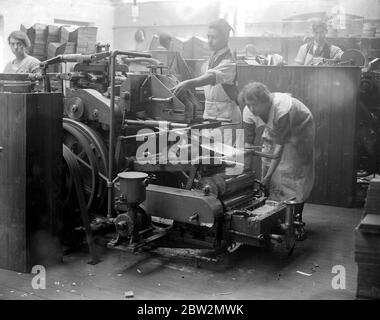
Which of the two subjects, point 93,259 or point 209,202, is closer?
point 209,202

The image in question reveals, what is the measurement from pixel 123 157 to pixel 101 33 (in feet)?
→ 28.0

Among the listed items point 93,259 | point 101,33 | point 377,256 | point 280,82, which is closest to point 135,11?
point 101,33

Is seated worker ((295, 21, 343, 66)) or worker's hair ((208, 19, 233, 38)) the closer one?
worker's hair ((208, 19, 233, 38))

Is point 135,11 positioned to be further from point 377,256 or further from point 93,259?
point 377,256

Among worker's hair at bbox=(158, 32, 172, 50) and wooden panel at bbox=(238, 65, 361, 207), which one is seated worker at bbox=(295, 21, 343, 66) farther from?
worker's hair at bbox=(158, 32, 172, 50)

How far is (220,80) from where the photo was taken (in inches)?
160

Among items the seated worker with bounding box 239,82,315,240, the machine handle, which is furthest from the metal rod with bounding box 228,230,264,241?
the machine handle

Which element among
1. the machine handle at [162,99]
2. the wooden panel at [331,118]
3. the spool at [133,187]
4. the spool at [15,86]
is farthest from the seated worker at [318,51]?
the spool at [15,86]

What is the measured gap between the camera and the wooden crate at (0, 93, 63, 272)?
3.08 m

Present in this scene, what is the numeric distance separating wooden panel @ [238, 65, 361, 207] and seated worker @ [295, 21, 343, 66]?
2.80 ft

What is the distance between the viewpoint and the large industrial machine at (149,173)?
3.26 meters

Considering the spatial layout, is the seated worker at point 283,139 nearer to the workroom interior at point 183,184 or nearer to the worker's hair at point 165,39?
the workroom interior at point 183,184

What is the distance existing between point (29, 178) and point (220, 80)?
5.53 ft

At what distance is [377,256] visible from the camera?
2361 mm
